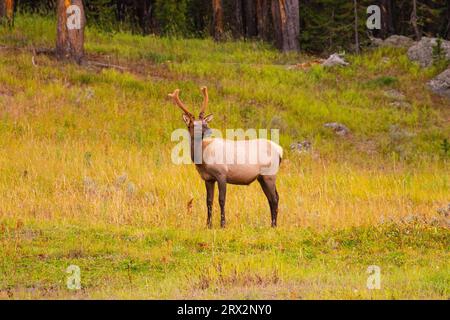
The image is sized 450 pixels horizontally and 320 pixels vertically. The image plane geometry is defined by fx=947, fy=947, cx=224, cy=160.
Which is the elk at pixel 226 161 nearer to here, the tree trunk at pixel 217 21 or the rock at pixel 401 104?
the rock at pixel 401 104

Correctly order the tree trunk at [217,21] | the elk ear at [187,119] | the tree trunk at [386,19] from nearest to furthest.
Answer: the elk ear at [187,119], the tree trunk at [217,21], the tree trunk at [386,19]

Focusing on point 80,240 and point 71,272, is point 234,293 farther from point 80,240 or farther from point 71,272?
point 80,240

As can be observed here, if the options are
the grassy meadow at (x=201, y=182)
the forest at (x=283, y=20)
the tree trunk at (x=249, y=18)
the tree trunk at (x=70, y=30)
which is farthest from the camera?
the tree trunk at (x=249, y=18)

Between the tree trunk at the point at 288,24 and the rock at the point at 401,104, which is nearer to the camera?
the rock at the point at 401,104

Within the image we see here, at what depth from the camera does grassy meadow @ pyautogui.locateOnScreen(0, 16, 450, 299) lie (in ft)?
34.0

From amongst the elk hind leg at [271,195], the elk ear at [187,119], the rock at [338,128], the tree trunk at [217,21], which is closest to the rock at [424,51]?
the rock at [338,128]

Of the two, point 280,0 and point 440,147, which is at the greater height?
point 280,0

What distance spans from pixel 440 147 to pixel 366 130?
1873mm

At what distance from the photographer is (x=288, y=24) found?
99.2 ft

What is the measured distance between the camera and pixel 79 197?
14.8m

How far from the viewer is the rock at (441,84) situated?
2589 centimetres

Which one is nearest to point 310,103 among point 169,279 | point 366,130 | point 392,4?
point 366,130

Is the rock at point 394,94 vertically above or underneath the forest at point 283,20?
underneath

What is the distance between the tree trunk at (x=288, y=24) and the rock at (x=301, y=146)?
31.1 feet
